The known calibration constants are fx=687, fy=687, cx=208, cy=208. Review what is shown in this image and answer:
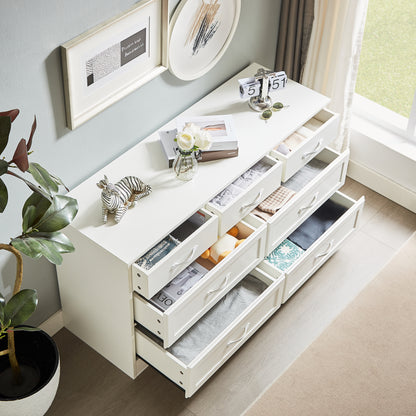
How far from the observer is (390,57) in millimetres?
4180

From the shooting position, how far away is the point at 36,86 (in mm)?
2037

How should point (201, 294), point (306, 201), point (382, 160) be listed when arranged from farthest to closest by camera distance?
point (382, 160) → point (306, 201) → point (201, 294)

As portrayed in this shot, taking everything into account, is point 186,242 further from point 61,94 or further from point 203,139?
point 61,94

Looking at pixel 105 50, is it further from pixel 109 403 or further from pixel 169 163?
pixel 109 403

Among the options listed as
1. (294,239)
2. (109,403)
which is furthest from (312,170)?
(109,403)

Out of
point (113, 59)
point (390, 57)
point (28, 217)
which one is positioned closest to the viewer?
point (28, 217)

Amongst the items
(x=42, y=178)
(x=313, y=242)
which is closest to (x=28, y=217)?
(x=42, y=178)

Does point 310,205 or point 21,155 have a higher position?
point 21,155

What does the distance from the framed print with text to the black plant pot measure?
0.76 metres

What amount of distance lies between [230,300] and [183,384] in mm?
394

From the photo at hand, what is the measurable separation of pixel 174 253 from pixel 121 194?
0.26 meters

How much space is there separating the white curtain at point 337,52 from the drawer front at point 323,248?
1.54ft

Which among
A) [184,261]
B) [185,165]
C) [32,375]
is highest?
[185,165]

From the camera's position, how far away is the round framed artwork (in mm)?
2438
